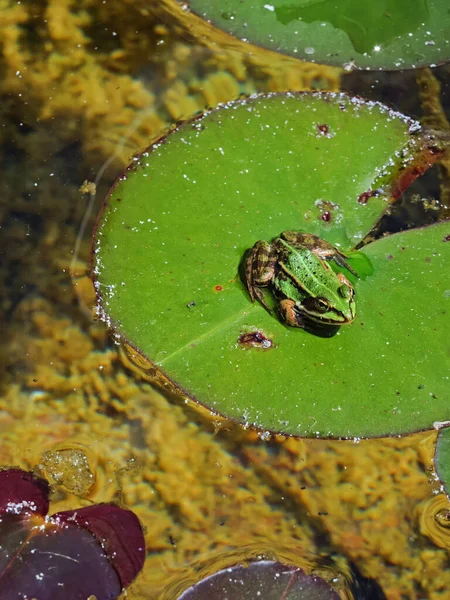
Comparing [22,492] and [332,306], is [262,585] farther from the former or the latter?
[332,306]

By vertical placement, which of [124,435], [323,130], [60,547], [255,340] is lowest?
[60,547]

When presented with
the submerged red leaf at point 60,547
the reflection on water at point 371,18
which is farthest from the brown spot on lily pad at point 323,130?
the submerged red leaf at point 60,547

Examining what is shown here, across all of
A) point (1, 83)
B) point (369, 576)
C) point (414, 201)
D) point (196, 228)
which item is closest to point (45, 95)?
point (1, 83)

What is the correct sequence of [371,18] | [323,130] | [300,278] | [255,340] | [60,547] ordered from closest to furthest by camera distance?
[60,547] < [255,340] < [300,278] < [323,130] < [371,18]

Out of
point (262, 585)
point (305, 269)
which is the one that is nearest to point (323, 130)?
point (305, 269)

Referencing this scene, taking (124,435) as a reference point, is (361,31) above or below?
above

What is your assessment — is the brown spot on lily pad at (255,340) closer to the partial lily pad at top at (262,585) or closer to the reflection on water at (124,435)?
the reflection on water at (124,435)

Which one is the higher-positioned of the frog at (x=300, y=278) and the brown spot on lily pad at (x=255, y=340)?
the frog at (x=300, y=278)
